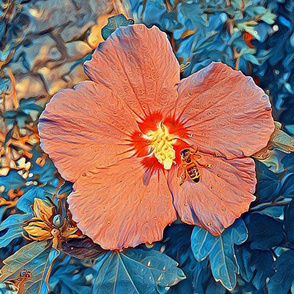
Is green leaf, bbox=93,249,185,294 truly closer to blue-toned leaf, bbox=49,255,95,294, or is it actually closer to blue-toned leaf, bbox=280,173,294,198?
blue-toned leaf, bbox=49,255,95,294

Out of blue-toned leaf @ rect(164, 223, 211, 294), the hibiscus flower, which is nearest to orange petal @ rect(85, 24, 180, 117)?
the hibiscus flower

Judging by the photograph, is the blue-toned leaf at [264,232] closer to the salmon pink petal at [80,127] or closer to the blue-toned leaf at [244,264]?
the blue-toned leaf at [244,264]

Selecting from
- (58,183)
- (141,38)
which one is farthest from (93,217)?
(141,38)

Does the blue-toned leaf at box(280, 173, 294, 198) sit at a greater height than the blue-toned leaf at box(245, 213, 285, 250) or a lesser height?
greater

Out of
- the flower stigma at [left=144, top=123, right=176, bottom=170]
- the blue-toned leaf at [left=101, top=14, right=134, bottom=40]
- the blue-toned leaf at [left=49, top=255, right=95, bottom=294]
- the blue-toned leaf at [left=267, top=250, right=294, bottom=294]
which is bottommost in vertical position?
the blue-toned leaf at [left=267, top=250, right=294, bottom=294]

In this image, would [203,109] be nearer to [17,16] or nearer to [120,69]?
[120,69]

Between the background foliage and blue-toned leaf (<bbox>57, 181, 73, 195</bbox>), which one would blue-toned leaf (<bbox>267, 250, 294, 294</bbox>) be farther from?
blue-toned leaf (<bbox>57, 181, 73, 195</bbox>)

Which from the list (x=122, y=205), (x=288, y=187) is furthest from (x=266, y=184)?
(x=122, y=205)

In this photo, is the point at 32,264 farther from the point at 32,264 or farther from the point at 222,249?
the point at 222,249
